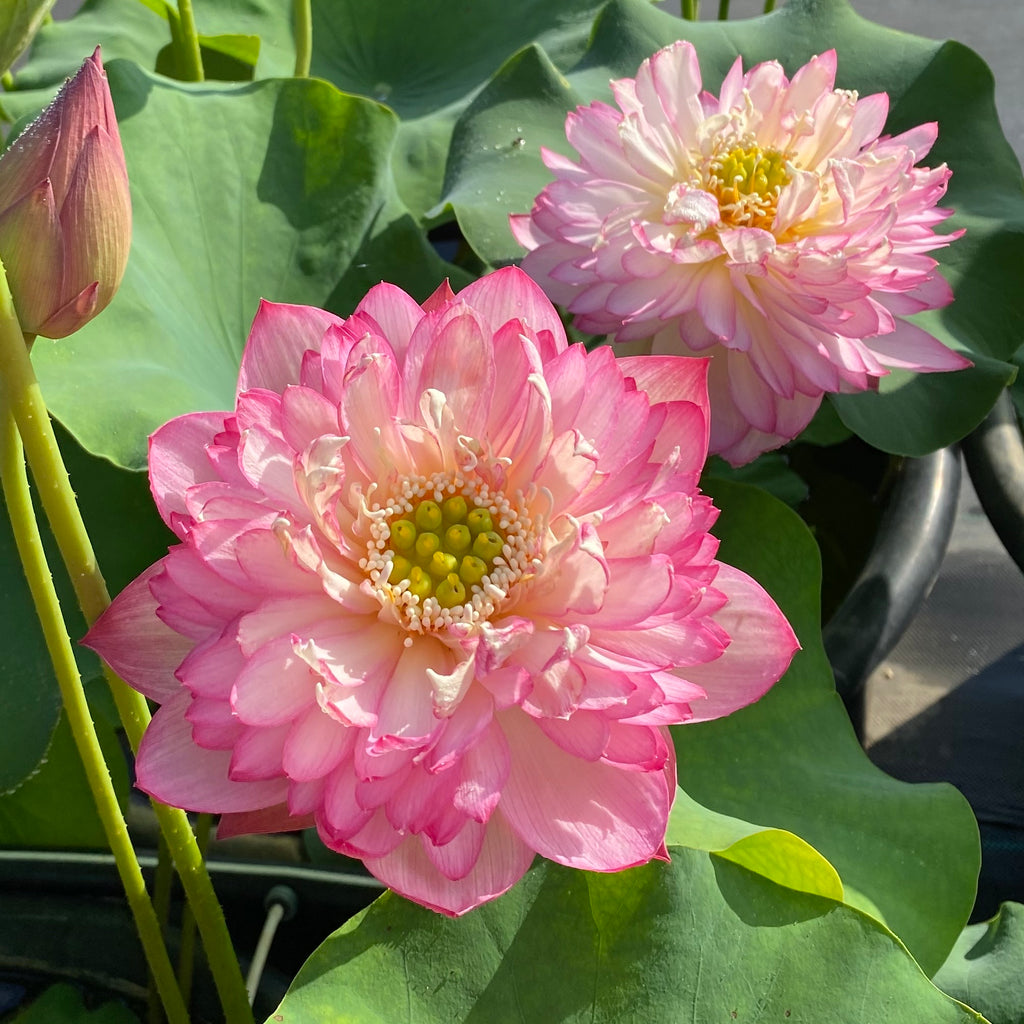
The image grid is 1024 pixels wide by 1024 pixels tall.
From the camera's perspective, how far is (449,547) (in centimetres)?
45

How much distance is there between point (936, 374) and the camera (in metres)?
0.78

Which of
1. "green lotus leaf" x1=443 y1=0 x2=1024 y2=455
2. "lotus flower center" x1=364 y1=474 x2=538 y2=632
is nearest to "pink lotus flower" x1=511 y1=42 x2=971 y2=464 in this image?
"green lotus leaf" x1=443 y1=0 x2=1024 y2=455

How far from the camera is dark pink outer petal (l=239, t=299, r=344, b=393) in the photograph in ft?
1.48

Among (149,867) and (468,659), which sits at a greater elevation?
(468,659)

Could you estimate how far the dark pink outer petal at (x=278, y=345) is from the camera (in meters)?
0.45

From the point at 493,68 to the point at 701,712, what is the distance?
88cm

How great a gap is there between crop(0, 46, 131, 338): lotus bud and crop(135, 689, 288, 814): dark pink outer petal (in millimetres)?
158

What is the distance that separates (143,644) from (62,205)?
170mm

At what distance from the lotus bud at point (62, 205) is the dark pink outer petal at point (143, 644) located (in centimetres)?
11

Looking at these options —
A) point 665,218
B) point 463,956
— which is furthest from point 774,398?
point 463,956

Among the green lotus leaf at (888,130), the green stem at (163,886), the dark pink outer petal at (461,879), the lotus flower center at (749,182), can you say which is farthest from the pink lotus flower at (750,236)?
the green stem at (163,886)

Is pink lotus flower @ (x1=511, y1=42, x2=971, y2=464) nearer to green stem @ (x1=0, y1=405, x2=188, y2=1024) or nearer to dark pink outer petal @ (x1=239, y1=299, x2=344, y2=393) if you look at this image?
dark pink outer petal @ (x1=239, y1=299, x2=344, y2=393)

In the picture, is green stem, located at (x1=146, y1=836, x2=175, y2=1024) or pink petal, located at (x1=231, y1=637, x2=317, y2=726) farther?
green stem, located at (x1=146, y1=836, x2=175, y2=1024)

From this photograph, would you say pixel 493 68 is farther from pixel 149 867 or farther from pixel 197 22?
pixel 149 867
